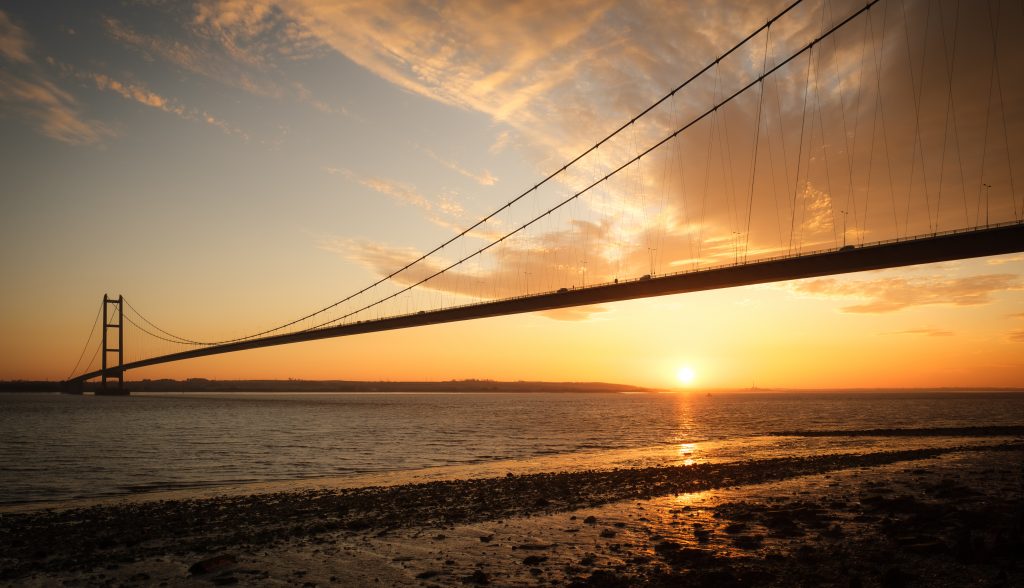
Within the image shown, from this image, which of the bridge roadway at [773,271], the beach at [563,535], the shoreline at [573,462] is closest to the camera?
the beach at [563,535]

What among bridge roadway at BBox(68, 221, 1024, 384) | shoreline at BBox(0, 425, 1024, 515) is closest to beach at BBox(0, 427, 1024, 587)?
shoreline at BBox(0, 425, 1024, 515)

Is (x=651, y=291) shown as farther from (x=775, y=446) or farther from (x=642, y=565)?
(x=642, y=565)

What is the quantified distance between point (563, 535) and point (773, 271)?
116ft

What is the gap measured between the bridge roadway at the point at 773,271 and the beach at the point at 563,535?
19.5m

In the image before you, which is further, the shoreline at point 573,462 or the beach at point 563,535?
the shoreline at point 573,462

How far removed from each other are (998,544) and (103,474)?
2891 cm

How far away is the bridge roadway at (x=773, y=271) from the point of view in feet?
115

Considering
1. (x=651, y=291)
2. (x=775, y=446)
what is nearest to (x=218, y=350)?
(x=651, y=291)

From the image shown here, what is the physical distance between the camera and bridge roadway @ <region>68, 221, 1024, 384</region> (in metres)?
34.9

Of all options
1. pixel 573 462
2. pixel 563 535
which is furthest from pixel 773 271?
pixel 563 535

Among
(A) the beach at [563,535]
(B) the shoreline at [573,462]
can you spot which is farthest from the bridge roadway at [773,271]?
(A) the beach at [563,535]

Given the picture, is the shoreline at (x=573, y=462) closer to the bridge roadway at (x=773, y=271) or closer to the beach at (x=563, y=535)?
the beach at (x=563, y=535)

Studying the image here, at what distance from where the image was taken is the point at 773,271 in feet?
141

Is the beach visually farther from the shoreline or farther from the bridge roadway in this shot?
the bridge roadway
